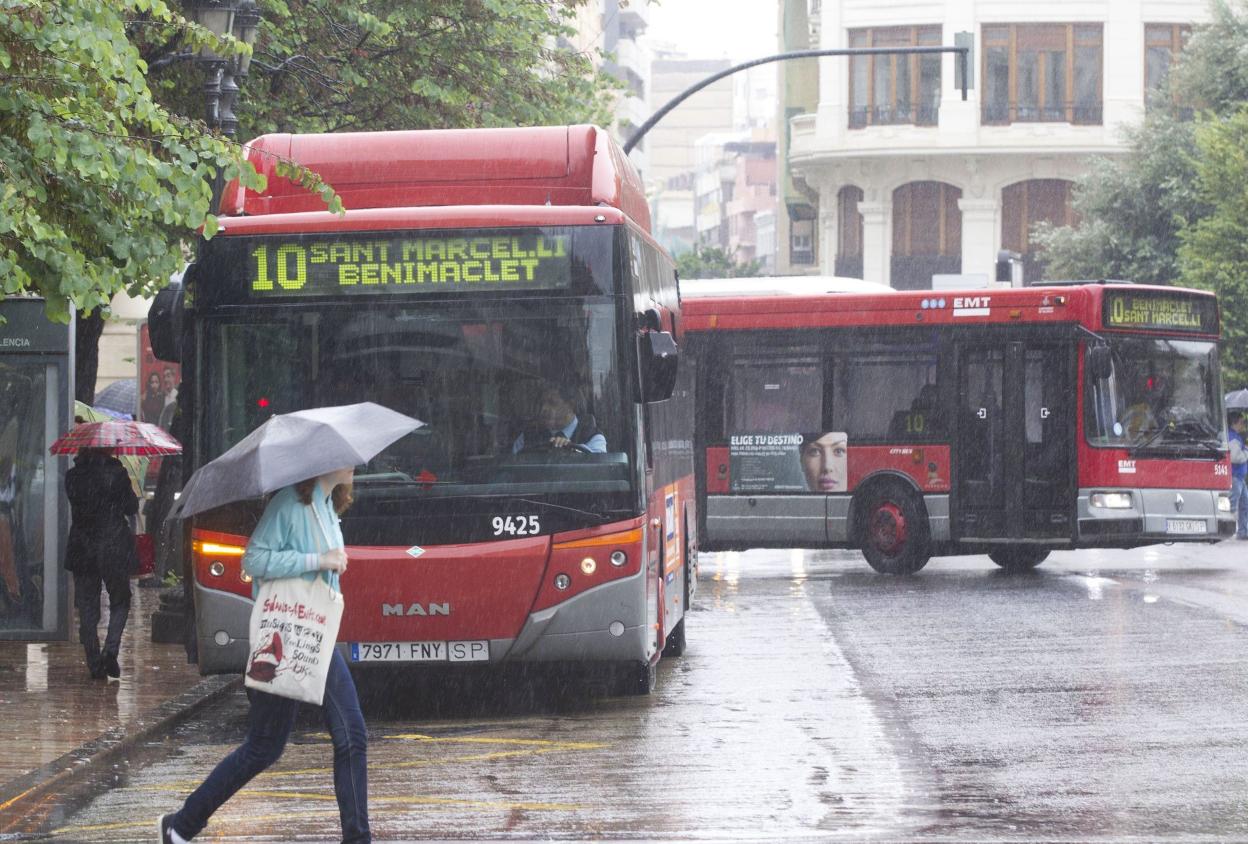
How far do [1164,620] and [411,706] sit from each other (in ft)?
23.0

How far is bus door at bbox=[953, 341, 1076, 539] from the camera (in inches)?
865

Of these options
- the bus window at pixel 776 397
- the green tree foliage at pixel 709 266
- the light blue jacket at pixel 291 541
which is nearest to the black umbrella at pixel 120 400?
the bus window at pixel 776 397

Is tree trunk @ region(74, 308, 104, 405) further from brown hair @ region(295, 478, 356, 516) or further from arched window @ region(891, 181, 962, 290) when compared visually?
arched window @ region(891, 181, 962, 290)

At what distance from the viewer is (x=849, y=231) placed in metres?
62.0

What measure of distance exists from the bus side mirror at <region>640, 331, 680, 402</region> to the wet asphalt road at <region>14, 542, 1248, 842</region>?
1.82m

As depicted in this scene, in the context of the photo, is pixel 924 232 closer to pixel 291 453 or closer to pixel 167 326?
pixel 167 326

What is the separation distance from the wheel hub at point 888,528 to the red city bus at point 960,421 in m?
0.02

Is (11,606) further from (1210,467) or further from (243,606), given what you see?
(1210,467)

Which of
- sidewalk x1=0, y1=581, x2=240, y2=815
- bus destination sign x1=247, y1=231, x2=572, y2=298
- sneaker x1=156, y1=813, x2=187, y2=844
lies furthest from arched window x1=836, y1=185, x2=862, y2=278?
sneaker x1=156, y1=813, x2=187, y2=844

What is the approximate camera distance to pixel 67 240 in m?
11.1

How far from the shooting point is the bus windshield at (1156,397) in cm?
2186

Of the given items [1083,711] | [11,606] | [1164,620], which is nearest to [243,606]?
[11,606]

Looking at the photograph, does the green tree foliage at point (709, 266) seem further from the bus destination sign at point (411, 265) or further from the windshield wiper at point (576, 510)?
the windshield wiper at point (576, 510)

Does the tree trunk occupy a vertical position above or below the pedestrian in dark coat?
above
